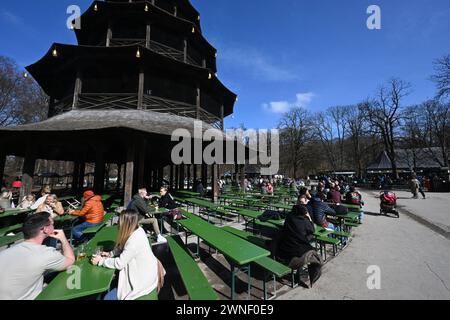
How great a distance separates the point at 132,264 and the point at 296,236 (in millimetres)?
2690

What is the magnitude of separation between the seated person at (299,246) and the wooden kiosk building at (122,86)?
6559 millimetres

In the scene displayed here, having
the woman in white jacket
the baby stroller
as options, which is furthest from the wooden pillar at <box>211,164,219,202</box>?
the woman in white jacket

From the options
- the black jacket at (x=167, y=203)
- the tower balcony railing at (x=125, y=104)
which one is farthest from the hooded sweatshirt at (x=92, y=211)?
the tower balcony railing at (x=125, y=104)

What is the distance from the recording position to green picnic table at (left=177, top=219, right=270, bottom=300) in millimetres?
2908

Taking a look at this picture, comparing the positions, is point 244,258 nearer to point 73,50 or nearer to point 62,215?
point 62,215

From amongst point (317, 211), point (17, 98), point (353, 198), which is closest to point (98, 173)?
point (317, 211)

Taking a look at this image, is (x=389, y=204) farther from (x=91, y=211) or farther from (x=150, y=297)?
(x=91, y=211)

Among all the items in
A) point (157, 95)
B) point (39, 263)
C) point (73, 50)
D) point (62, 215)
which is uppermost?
point (73, 50)

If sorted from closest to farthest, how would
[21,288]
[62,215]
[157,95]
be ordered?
[21,288]
[62,215]
[157,95]

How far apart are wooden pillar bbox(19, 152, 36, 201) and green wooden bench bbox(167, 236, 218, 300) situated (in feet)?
30.7

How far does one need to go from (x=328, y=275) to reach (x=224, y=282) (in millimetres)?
2058
